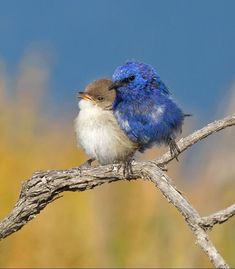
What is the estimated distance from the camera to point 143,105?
452 cm

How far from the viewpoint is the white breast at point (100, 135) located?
16.0 feet

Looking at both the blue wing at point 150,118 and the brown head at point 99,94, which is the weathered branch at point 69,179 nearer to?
the blue wing at point 150,118

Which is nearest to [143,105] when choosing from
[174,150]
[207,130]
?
[174,150]

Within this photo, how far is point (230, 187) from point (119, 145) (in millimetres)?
2305

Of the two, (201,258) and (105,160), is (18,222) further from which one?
(201,258)

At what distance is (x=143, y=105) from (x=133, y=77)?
11cm

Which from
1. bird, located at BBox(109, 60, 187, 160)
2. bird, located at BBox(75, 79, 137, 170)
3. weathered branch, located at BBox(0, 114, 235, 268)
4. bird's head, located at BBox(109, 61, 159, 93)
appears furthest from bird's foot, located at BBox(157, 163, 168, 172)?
bird, located at BBox(75, 79, 137, 170)

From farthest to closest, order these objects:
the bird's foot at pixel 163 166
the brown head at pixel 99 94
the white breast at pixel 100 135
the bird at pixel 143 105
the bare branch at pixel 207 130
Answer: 1. the brown head at pixel 99 94
2. the white breast at pixel 100 135
3. the bird at pixel 143 105
4. the bird's foot at pixel 163 166
5. the bare branch at pixel 207 130

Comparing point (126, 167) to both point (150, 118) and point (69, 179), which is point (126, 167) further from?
point (150, 118)

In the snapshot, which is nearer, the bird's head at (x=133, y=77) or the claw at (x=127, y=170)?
the claw at (x=127, y=170)

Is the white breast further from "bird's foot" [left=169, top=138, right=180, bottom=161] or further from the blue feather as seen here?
"bird's foot" [left=169, top=138, right=180, bottom=161]

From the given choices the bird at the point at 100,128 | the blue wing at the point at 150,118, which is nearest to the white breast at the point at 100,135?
the bird at the point at 100,128

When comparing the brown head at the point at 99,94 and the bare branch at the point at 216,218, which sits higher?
the brown head at the point at 99,94

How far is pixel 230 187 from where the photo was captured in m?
7.07
